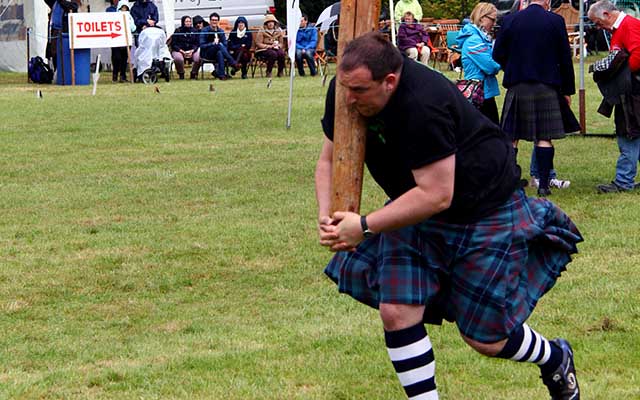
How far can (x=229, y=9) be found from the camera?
30672 mm

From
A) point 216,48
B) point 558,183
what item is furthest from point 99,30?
point 558,183

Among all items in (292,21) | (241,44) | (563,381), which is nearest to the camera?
(563,381)

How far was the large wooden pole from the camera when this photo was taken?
3.54 meters

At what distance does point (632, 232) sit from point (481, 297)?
13.4 feet

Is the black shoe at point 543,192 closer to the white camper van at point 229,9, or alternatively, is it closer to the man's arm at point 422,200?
the man's arm at point 422,200

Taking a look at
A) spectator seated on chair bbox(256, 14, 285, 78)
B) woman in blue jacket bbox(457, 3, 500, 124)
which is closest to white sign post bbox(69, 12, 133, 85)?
spectator seated on chair bbox(256, 14, 285, 78)

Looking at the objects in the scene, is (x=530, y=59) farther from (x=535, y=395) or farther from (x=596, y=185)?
(x=535, y=395)

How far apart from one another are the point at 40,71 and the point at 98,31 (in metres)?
1.88

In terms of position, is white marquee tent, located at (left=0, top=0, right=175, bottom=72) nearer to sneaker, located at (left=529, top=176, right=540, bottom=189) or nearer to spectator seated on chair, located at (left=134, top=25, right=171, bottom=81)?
spectator seated on chair, located at (left=134, top=25, right=171, bottom=81)

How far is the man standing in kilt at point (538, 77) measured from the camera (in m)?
8.80

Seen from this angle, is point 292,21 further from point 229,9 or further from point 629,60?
point 229,9

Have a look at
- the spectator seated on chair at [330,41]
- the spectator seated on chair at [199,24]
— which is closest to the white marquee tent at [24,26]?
the spectator seated on chair at [199,24]

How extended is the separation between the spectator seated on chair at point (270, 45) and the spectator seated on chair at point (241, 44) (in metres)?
0.23

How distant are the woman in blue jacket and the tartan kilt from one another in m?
0.54
